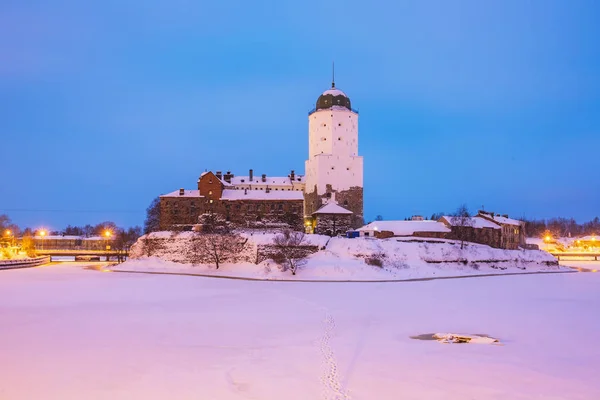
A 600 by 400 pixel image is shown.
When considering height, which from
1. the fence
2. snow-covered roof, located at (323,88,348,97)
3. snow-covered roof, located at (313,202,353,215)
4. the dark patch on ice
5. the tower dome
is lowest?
the dark patch on ice

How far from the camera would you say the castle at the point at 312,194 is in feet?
192

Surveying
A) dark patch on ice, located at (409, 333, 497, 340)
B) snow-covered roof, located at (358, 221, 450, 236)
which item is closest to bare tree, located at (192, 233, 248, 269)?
snow-covered roof, located at (358, 221, 450, 236)

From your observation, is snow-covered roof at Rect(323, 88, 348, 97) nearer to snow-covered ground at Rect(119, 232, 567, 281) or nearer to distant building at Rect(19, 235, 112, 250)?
snow-covered ground at Rect(119, 232, 567, 281)

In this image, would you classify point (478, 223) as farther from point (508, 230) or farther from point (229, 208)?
point (229, 208)

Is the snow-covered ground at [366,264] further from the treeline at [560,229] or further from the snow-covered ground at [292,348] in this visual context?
the treeline at [560,229]

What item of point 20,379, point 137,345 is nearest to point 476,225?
point 137,345

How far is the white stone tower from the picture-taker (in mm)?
61750

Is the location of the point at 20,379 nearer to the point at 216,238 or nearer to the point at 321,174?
the point at 216,238

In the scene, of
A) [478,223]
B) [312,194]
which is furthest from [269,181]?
[478,223]

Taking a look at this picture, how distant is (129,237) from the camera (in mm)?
91312

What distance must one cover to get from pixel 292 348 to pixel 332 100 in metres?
51.1

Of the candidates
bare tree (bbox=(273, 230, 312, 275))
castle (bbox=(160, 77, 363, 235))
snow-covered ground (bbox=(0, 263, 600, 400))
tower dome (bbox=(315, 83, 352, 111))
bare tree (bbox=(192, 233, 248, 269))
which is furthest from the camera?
tower dome (bbox=(315, 83, 352, 111))

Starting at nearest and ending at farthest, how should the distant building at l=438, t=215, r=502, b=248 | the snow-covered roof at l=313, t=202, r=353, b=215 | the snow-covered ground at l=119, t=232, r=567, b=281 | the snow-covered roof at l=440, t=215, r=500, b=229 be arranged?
1. the snow-covered ground at l=119, t=232, r=567, b=281
2. the distant building at l=438, t=215, r=502, b=248
3. the snow-covered roof at l=313, t=202, r=353, b=215
4. the snow-covered roof at l=440, t=215, r=500, b=229

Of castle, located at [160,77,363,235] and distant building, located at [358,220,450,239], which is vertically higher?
castle, located at [160,77,363,235]
